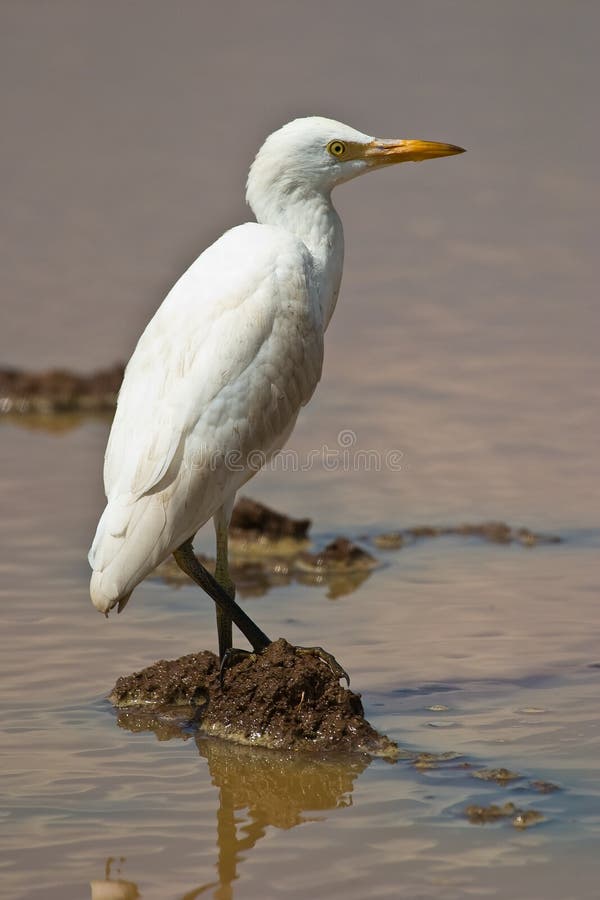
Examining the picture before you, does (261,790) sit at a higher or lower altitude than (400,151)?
lower

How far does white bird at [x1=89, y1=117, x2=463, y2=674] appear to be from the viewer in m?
6.45

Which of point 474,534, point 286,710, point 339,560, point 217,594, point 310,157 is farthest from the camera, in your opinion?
point 474,534

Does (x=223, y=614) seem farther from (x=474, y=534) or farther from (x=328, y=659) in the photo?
(x=474, y=534)

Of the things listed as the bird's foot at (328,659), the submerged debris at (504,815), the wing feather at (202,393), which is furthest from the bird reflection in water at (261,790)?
the wing feather at (202,393)

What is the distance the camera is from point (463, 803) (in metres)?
5.69

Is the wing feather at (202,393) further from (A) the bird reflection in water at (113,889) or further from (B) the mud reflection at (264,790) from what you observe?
(A) the bird reflection in water at (113,889)

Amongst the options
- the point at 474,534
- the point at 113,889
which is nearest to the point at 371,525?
the point at 474,534

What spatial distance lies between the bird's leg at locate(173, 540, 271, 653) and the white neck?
3.94 ft

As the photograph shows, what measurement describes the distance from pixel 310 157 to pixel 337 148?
139mm

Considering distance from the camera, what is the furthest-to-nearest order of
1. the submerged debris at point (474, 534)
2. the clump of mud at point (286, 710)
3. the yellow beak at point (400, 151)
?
the submerged debris at point (474, 534)
the yellow beak at point (400, 151)
the clump of mud at point (286, 710)

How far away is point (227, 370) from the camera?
261 inches

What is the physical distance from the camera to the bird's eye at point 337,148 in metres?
7.22

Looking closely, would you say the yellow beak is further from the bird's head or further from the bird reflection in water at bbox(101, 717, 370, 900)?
the bird reflection in water at bbox(101, 717, 370, 900)

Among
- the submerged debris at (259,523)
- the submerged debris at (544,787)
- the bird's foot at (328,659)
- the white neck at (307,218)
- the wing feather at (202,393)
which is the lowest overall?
the submerged debris at (544,787)
